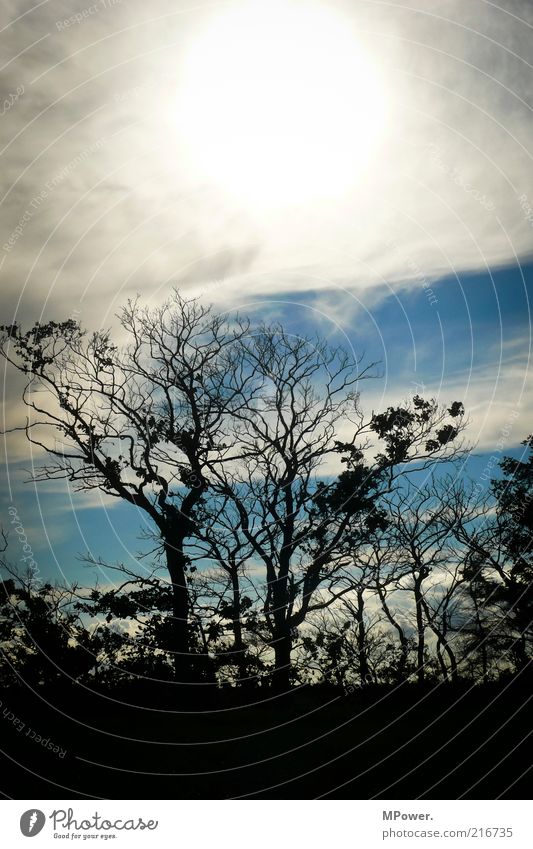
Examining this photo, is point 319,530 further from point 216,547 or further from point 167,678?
point 167,678

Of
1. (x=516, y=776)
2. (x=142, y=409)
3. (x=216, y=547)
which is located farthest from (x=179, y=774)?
(x=142, y=409)

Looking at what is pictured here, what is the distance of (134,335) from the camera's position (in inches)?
934

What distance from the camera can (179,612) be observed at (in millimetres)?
22156

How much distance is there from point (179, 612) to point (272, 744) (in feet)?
22.7

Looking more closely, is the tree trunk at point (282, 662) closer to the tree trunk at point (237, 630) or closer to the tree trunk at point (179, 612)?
the tree trunk at point (237, 630)

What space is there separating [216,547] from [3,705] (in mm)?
8709

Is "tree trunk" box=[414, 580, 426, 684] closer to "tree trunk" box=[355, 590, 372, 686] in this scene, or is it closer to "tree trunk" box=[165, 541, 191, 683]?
"tree trunk" box=[355, 590, 372, 686]
